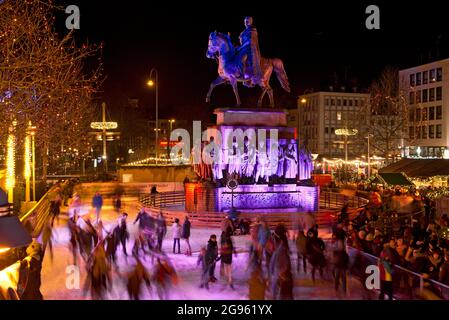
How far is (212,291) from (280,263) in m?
2.44

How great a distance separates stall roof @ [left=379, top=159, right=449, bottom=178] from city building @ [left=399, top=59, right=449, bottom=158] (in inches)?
1139

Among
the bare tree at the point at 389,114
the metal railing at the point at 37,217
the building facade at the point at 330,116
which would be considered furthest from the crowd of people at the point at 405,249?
the building facade at the point at 330,116

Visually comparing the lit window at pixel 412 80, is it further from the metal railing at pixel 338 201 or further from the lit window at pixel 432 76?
the metal railing at pixel 338 201

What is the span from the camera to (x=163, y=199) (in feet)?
103

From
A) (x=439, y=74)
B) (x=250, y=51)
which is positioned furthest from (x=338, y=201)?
(x=439, y=74)

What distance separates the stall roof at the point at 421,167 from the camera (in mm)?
30859

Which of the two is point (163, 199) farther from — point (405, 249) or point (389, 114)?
point (389, 114)

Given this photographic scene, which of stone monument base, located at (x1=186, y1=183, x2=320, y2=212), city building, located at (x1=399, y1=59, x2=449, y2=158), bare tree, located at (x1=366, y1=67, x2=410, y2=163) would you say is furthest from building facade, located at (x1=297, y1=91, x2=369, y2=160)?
stone monument base, located at (x1=186, y1=183, x2=320, y2=212)

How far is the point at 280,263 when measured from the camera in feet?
35.4

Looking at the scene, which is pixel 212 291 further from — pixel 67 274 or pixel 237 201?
pixel 237 201

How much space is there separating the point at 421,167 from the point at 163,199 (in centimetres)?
1618

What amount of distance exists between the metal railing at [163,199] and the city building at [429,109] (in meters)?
38.8

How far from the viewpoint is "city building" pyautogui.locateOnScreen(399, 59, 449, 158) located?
62450 mm
